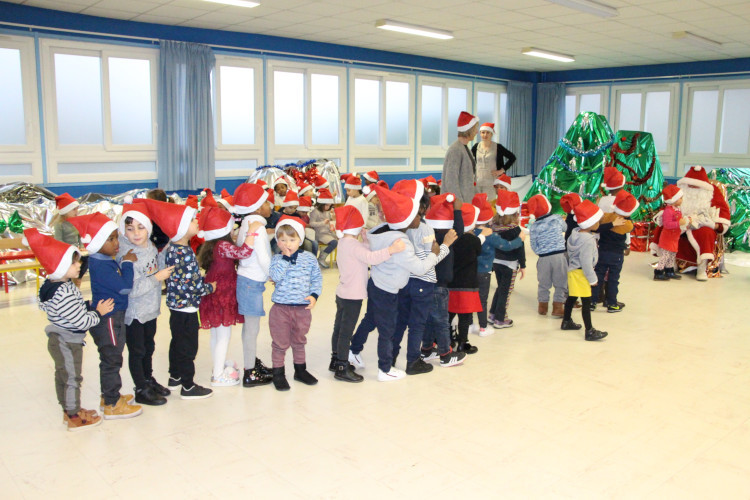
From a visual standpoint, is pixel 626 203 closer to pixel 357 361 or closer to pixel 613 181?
pixel 613 181

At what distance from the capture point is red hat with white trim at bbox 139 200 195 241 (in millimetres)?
3340

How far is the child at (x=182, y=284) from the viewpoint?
335 centimetres

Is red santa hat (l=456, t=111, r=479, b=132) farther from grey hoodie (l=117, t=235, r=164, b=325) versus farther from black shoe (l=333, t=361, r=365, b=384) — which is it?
grey hoodie (l=117, t=235, r=164, b=325)

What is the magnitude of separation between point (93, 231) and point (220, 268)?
77cm

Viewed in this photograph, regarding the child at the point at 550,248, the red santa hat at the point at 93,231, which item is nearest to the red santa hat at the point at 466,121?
the child at the point at 550,248

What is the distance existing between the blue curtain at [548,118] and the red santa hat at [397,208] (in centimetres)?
1057

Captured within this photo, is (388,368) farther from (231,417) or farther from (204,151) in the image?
(204,151)

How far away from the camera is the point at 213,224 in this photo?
3547mm

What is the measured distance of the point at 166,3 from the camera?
6.85 m

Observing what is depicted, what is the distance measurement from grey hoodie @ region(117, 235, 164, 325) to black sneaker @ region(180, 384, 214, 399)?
0.50 metres

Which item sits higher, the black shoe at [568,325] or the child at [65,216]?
the child at [65,216]

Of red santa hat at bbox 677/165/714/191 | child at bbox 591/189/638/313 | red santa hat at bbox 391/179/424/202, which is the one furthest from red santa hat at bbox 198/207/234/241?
red santa hat at bbox 677/165/714/191

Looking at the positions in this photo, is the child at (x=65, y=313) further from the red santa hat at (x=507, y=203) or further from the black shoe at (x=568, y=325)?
the black shoe at (x=568, y=325)

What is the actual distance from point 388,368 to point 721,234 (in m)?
5.08
